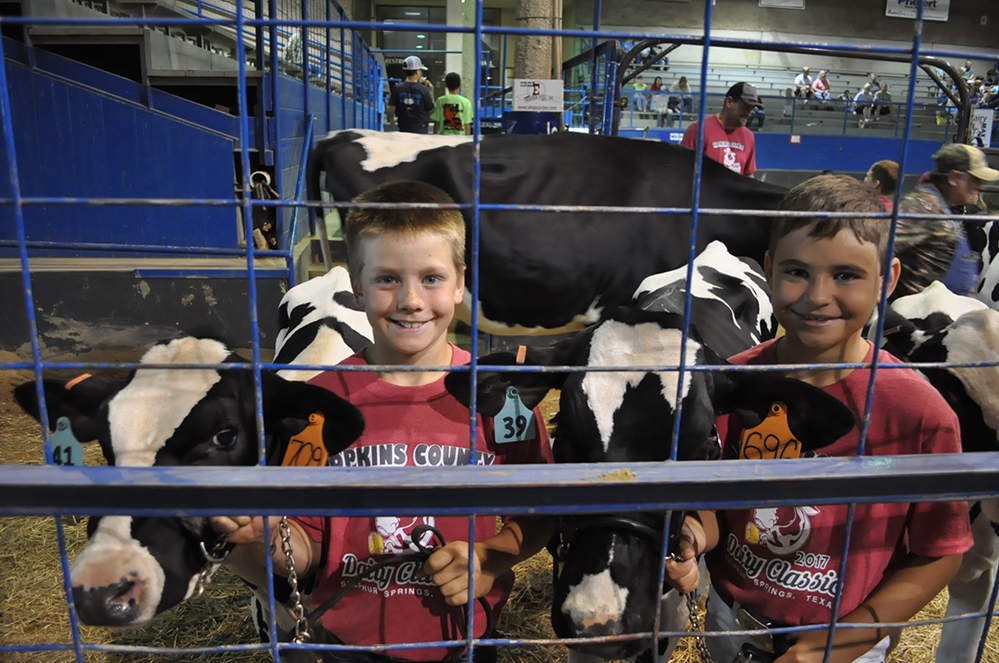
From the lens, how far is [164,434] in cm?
133

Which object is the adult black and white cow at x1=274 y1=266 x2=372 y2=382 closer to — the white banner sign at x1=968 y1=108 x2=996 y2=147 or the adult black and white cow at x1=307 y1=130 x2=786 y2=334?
the adult black and white cow at x1=307 y1=130 x2=786 y2=334

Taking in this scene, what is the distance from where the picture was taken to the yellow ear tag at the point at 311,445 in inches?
50.6

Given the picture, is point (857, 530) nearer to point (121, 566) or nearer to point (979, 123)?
point (121, 566)

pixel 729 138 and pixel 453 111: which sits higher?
pixel 453 111

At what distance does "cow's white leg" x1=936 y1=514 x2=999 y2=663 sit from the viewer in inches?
82.4

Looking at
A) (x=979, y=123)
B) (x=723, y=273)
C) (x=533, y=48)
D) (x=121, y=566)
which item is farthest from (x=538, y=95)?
(x=979, y=123)

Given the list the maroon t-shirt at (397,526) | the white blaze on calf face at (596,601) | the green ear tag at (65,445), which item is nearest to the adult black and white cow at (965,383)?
the white blaze on calf face at (596,601)

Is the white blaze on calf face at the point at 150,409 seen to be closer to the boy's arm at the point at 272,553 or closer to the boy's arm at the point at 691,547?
the boy's arm at the point at 272,553

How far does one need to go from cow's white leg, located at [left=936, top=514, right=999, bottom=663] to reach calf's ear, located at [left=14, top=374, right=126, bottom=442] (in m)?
2.36

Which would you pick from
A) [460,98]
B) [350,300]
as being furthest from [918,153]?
[350,300]

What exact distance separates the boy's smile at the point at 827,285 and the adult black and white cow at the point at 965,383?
19.0 inches

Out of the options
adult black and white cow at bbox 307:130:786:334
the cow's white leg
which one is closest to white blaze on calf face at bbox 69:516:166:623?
the cow's white leg

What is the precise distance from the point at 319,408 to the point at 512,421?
372 millimetres

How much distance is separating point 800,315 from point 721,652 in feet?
3.17
